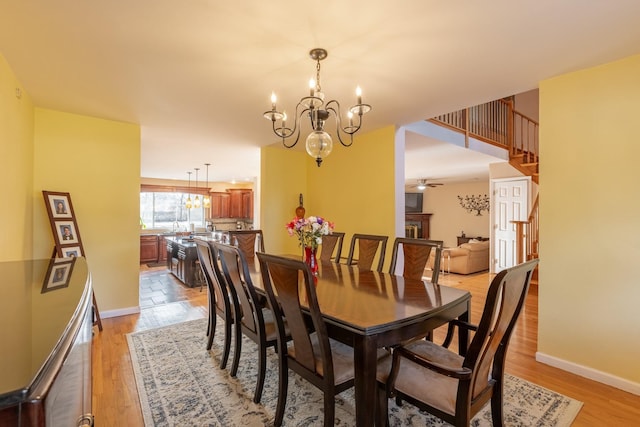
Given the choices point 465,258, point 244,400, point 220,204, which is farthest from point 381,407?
point 220,204

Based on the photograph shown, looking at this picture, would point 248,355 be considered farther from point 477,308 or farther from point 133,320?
point 477,308

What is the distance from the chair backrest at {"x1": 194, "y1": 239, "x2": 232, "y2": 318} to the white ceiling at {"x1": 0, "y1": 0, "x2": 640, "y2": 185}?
1441 millimetres

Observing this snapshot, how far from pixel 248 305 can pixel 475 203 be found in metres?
9.15

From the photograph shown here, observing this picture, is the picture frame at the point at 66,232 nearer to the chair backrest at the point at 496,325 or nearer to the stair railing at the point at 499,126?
the chair backrest at the point at 496,325

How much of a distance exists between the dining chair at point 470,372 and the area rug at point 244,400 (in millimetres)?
517

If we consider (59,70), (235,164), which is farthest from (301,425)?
(235,164)

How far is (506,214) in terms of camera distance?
262 inches

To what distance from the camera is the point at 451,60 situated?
2.27 metres

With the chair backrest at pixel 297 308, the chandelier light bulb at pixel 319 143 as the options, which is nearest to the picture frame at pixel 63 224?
the chair backrest at pixel 297 308

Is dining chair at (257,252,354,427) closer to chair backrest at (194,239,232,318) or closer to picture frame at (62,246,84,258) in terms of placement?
chair backrest at (194,239,232,318)

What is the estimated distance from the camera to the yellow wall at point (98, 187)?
3.30 m

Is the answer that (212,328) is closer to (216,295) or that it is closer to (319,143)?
(216,295)

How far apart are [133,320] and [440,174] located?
23.6ft

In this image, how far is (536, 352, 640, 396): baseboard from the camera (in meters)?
2.19
